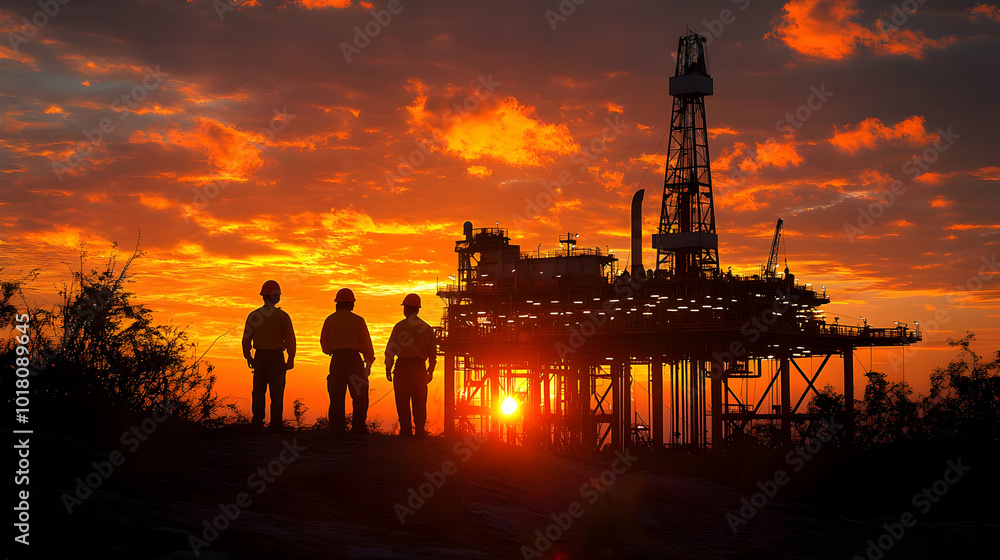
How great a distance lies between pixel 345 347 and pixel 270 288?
5.71 ft

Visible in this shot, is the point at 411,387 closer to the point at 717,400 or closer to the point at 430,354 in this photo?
the point at 430,354

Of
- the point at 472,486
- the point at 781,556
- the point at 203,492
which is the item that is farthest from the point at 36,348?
the point at 781,556

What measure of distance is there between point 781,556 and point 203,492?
762 centimetres

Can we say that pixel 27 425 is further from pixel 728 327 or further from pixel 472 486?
pixel 728 327

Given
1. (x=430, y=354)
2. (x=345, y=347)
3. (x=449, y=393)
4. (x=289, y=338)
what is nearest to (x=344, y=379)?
(x=345, y=347)

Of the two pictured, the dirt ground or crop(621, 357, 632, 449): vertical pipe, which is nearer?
the dirt ground

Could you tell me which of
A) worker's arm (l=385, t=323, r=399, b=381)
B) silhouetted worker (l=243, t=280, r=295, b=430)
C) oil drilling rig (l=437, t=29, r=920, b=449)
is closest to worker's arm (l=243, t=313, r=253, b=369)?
silhouetted worker (l=243, t=280, r=295, b=430)

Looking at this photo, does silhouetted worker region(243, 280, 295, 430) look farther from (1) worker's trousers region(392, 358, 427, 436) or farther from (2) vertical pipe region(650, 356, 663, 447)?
(2) vertical pipe region(650, 356, 663, 447)

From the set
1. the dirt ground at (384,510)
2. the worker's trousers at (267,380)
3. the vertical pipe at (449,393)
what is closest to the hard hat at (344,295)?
the worker's trousers at (267,380)

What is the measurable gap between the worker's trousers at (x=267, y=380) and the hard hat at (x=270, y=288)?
1.08 metres

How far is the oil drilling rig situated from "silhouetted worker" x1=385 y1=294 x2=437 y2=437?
3729 centimetres

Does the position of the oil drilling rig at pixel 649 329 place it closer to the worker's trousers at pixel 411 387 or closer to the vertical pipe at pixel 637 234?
the vertical pipe at pixel 637 234

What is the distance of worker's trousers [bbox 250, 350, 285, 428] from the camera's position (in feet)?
50.9

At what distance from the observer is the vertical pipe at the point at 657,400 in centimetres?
5825
